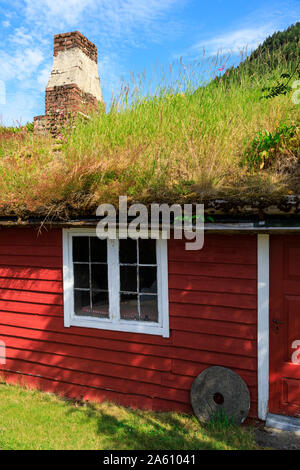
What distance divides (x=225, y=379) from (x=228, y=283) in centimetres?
120

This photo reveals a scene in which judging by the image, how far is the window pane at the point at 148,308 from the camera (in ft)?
16.6

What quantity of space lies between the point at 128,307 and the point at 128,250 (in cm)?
88

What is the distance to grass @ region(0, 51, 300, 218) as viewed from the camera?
178 inches

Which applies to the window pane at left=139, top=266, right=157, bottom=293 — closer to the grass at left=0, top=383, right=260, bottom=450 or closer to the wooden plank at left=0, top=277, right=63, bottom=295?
the wooden plank at left=0, top=277, right=63, bottom=295

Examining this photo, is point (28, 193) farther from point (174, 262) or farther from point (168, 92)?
point (168, 92)

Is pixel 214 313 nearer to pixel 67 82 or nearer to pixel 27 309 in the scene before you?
pixel 27 309

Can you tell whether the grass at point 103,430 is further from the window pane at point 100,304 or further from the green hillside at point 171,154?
the green hillside at point 171,154

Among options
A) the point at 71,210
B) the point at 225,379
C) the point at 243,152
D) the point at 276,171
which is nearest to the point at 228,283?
the point at 225,379

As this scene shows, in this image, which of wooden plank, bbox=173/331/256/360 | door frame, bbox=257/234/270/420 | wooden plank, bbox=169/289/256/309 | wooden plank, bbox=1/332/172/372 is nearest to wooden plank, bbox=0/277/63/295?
wooden plank, bbox=1/332/172/372

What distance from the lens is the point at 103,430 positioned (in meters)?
4.32

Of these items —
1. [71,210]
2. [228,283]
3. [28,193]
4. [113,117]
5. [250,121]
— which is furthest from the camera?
[113,117]

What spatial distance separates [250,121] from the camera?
Answer: 6.06 m

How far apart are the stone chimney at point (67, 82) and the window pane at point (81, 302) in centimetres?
442

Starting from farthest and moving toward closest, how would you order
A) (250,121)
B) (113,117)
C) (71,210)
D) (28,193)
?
(113,117) < (250,121) < (28,193) < (71,210)
